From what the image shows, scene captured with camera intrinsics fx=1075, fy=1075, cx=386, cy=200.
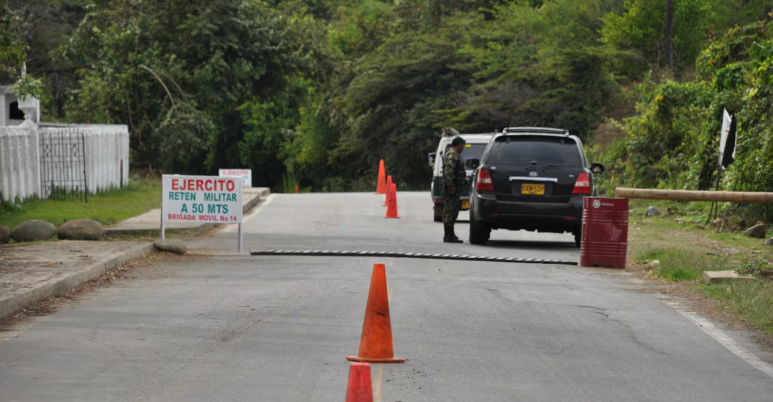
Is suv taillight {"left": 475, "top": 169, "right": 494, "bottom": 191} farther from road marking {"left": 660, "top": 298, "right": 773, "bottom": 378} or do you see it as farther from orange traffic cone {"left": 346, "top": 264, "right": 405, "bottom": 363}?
orange traffic cone {"left": 346, "top": 264, "right": 405, "bottom": 363}

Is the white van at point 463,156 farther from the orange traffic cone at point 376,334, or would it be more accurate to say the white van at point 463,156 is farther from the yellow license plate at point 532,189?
the orange traffic cone at point 376,334

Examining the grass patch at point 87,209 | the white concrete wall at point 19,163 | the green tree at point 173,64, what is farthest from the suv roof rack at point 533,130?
the green tree at point 173,64

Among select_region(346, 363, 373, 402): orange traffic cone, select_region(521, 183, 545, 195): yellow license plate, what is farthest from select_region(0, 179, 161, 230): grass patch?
select_region(346, 363, 373, 402): orange traffic cone

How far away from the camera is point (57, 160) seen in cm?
2816

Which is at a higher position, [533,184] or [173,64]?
[173,64]

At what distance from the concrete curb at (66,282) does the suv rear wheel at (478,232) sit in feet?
18.1

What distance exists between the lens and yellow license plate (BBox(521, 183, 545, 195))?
57.6ft

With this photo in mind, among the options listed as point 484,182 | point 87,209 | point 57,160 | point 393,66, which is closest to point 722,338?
point 484,182

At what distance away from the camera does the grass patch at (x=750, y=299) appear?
10.4 metres

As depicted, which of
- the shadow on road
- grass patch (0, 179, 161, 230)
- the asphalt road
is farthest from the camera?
grass patch (0, 179, 161, 230)

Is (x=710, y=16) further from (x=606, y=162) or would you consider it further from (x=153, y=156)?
(x=153, y=156)

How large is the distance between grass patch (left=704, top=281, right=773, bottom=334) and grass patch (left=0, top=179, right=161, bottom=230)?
1178 cm

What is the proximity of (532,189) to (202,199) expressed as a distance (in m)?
5.32

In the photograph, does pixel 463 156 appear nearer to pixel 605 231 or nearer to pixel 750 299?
pixel 605 231
